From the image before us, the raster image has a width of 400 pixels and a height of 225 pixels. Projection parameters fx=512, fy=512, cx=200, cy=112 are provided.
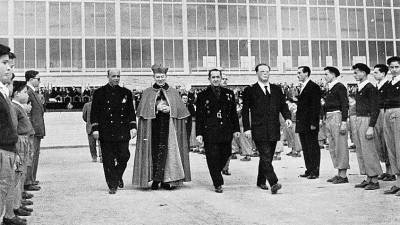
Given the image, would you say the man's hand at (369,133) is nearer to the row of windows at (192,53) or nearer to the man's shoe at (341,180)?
the man's shoe at (341,180)

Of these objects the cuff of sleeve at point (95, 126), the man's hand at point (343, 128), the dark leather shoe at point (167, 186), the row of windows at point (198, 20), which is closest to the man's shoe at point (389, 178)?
the man's hand at point (343, 128)

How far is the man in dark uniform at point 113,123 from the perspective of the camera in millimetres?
8664

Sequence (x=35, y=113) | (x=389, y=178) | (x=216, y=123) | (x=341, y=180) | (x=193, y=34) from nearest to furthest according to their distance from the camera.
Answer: (x=216, y=123), (x=341, y=180), (x=389, y=178), (x=35, y=113), (x=193, y=34)

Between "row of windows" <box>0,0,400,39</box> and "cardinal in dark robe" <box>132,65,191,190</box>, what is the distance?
30962 mm

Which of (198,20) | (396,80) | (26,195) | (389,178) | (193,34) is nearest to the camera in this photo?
(396,80)

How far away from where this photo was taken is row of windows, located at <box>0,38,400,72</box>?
38.3m

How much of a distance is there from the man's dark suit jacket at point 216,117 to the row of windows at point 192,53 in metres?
30.9

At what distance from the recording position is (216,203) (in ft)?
23.5

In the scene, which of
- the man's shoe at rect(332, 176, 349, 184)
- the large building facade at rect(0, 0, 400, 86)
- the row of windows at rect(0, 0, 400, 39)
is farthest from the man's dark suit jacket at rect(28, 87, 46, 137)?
the row of windows at rect(0, 0, 400, 39)

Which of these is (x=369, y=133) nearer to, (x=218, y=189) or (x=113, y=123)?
(x=218, y=189)

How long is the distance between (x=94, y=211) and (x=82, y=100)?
89.5 ft

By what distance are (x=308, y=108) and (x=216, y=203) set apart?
391cm

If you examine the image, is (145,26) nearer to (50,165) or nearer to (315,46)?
(315,46)

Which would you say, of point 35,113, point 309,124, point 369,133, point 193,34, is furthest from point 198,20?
point 369,133
